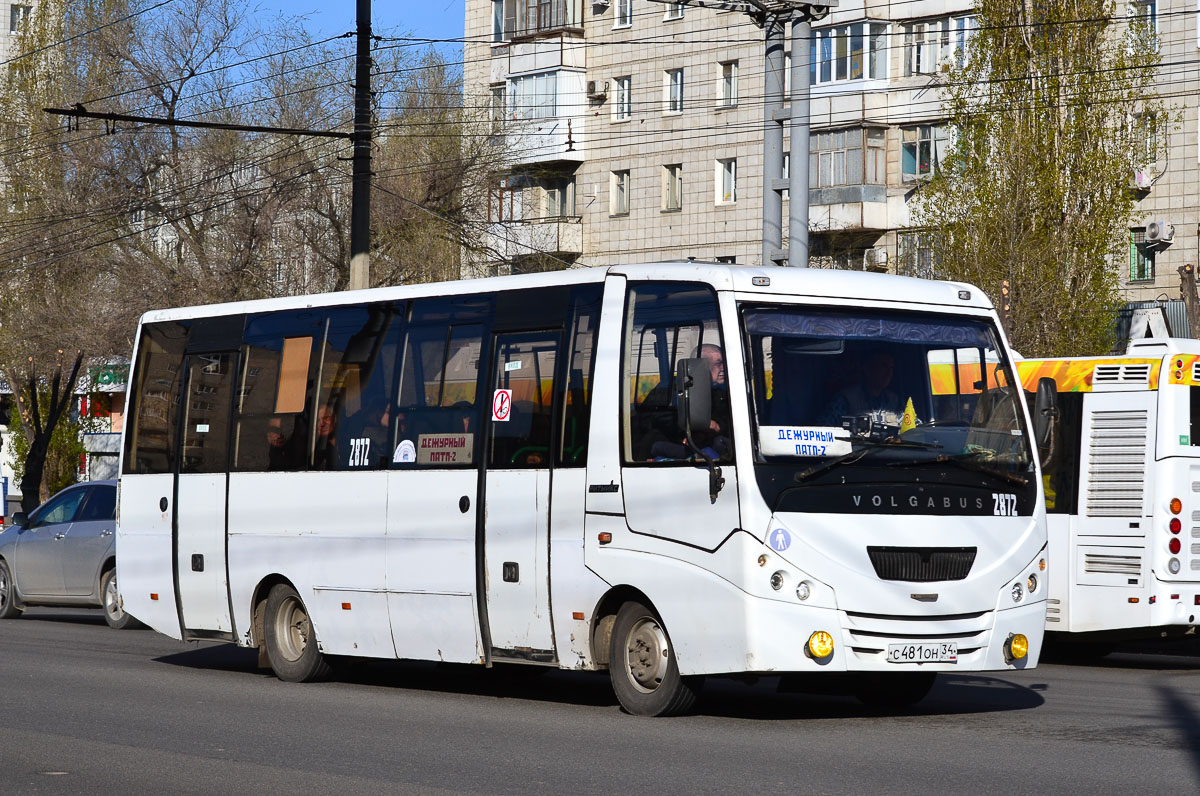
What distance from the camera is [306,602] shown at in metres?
14.6

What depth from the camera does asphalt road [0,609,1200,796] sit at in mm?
9211

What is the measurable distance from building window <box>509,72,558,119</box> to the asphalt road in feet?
130

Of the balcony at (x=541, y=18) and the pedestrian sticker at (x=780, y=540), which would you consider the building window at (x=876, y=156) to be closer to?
the balcony at (x=541, y=18)

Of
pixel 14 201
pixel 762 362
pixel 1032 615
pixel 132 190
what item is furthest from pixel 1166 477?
pixel 14 201

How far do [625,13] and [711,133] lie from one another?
4799mm

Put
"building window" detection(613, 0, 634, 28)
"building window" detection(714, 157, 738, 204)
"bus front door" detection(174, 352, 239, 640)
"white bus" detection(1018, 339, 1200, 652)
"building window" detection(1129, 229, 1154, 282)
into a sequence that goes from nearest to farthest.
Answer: "bus front door" detection(174, 352, 239, 640), "white bus" detection(1018, 339, 1200, 652), "building window" detection(1129, 229, 1154, 282), "building window" detection(714, 157, 738, 204), "building window" detection(613, 0, 634, 28)

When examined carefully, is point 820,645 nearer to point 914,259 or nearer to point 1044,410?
point 1044,410

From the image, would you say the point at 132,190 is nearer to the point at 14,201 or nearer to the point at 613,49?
the point at 14,201

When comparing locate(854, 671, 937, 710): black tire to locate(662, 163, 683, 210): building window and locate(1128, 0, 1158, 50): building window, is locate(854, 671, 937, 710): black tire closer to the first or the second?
locate(1128, 0, 1158, 50): building window

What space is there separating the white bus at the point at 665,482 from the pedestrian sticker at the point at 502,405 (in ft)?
0.05

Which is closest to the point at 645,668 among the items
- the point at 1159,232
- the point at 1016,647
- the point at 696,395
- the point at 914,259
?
the point at 696,395

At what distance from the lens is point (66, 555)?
21906mm

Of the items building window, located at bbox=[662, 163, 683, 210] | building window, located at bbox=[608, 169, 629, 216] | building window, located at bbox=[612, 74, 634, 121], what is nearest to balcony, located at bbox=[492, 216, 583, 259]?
building window, located at bbox=[608, 169, 629, 216]

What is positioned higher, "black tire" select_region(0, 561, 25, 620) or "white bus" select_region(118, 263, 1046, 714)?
"white bus" select_region(118, 263, 1046, 714)
